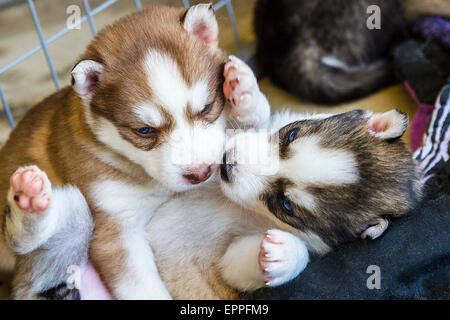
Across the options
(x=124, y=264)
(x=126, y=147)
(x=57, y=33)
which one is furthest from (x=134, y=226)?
(x=57, y=33)

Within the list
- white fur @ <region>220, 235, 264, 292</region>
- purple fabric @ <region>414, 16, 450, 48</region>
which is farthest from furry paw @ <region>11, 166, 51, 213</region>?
purple fabric @ <region>414, 16, 450, 48</region>

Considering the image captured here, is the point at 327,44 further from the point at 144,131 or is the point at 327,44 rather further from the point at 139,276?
the point at 139,276

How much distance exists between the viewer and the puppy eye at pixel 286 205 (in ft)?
6.03

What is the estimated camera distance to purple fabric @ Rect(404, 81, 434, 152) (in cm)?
270

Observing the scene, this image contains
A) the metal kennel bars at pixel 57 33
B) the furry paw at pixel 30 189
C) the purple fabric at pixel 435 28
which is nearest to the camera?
the furry paw at pixel 30 189

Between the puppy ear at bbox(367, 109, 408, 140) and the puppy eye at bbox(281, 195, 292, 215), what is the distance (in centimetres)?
40

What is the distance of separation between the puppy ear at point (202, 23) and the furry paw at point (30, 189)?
748 millimetres

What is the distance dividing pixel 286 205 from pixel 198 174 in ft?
1.07

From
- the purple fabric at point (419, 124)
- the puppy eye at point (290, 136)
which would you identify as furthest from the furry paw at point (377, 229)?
the purple fabric at point (419, 124)

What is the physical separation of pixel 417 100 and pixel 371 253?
4.24ft

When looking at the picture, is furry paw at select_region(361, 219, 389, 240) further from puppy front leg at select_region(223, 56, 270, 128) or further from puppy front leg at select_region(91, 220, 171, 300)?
puppy front leg at select_region(91, 220, 171, 300)

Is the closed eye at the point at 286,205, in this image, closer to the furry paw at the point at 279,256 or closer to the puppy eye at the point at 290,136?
the furry paw at the point at 279,256

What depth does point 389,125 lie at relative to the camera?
1929 millimetres

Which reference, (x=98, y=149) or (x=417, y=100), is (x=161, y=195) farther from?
(x=417, y=100)
